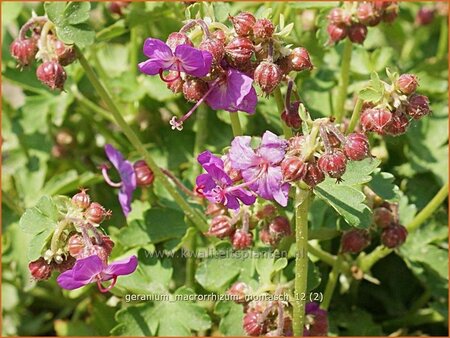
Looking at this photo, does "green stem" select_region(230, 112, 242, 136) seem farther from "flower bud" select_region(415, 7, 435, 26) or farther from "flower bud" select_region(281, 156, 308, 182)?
"flower bud" select_region(415, 7, 435, 26)

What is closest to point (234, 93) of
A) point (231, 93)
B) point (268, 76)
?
point (231, 93)

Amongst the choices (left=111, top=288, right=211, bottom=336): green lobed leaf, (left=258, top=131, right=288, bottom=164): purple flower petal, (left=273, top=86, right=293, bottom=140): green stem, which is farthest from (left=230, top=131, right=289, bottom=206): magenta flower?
(left=111, top=288, right=211, bottom=336): green lobed leaf

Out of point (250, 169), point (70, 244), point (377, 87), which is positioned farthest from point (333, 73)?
point (70, 244)

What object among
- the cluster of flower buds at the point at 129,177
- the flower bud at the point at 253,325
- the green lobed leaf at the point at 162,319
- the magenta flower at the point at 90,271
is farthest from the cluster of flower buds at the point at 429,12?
the magenta flower at the point at 90,271

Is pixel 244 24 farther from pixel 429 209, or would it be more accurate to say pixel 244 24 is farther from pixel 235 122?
pixel 429 209

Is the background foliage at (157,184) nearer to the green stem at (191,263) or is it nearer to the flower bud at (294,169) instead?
the green stem at (191,263)

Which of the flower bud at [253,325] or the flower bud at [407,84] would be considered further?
the flower bud at [253,325]
